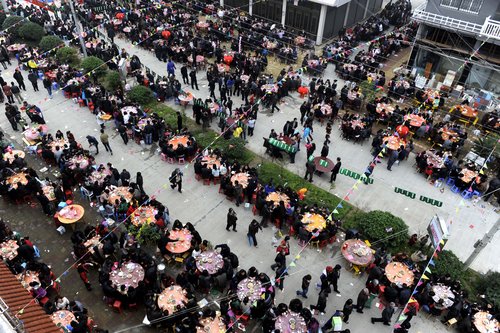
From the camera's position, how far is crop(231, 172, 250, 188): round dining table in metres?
16.5

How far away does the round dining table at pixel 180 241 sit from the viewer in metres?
13.8

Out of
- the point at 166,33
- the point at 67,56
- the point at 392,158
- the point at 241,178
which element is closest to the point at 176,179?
the point at 241,178

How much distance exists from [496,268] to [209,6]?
31593mm

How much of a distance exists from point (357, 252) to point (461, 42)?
1822cm

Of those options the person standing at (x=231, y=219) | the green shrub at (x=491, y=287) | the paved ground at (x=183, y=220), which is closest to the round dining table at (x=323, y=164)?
the paved ground at (x=183, y=220)

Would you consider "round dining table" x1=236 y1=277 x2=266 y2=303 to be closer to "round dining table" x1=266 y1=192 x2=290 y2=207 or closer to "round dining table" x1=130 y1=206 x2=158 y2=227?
"round dining table" x1=266 y1=192 x2=290 y2=207

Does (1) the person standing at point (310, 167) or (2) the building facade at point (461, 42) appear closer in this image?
(1) the person standing at point (310, 167)

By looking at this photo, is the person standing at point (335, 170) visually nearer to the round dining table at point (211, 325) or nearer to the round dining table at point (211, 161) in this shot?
the round dining table at point (211, 161)

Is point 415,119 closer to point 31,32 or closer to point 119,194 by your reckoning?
point 119,194

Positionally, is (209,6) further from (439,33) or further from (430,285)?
(430,285)

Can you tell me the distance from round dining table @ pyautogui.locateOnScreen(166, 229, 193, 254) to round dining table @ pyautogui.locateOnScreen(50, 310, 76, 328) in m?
3.71

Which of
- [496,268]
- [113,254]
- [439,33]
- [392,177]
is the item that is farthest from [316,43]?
[113,254]

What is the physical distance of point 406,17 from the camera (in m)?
35.4

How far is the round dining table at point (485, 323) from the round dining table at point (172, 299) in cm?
938
